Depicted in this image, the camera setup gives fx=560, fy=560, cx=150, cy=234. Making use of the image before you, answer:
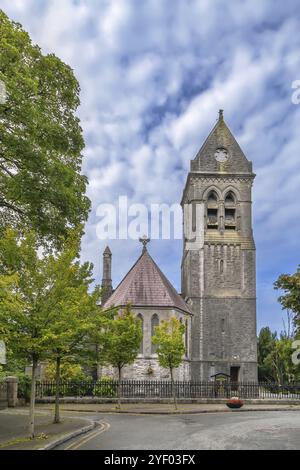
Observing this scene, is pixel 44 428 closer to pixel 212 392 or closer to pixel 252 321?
pixel 212 392

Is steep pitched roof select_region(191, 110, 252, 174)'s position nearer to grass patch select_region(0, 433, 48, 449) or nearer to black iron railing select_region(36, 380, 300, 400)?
black iron railing select_region(36, 380, 300, 400)

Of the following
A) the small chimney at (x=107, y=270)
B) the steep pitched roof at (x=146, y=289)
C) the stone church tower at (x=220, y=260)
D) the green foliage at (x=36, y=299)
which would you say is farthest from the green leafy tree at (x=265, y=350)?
the green foliage at (x=36, y=299)

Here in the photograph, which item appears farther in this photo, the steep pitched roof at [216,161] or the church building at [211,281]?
the steep pitched roof at [216,161]

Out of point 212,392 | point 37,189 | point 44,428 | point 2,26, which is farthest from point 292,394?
point 2,26

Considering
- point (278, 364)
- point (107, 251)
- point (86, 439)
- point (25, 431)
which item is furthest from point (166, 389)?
point (278, 364)

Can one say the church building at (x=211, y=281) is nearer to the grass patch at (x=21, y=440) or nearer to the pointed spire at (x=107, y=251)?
the pointed spire at (x=107, y=251)

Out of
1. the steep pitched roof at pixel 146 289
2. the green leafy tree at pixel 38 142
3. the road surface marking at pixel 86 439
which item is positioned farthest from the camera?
the steep pitched roof at pixel 146 289

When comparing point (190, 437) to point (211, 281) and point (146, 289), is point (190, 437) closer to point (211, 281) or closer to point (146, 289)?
point (146, 289)

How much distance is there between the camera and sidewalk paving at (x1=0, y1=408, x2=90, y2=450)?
13336mm

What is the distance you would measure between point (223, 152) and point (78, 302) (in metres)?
42.0

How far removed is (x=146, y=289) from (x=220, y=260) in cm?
892

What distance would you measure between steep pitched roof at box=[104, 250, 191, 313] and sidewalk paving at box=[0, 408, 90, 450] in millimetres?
26330

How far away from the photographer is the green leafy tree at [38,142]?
16141 millimetres

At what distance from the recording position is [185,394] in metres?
39.0
